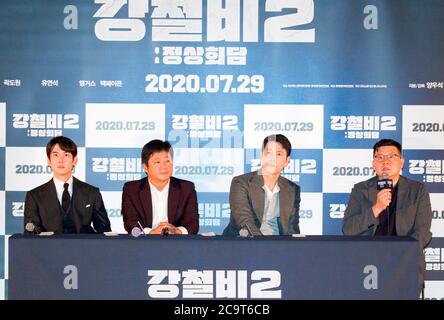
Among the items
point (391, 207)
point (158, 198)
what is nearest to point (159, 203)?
point (158, 198)

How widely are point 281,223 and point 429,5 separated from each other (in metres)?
2.14

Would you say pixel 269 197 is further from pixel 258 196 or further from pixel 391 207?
pixel 391 207

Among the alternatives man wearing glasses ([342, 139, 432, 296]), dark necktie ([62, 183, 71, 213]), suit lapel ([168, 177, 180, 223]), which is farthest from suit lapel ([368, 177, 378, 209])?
dark necktie ([62, 183, 71, 213])

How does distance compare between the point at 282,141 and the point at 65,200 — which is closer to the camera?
the point at 65,200

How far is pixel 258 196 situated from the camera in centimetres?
529

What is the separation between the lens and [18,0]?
5754mm

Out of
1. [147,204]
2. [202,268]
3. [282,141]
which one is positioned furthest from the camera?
[282,141]

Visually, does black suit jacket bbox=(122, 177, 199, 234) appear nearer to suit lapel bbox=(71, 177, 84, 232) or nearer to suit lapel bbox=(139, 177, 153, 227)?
suit lapel bbox=(139, 177, 153, 227)

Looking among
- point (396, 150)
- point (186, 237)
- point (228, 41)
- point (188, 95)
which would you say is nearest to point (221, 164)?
point (188, 95)

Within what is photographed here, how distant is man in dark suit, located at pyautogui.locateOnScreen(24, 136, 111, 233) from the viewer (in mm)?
5016

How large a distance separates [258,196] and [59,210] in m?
1.41

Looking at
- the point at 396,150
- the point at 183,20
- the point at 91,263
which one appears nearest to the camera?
the point at 91,263

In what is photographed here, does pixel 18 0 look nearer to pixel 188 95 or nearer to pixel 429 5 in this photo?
pixel 188 95

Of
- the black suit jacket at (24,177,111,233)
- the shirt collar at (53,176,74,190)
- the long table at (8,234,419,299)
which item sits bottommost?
the long table at (8,234,419,299)
